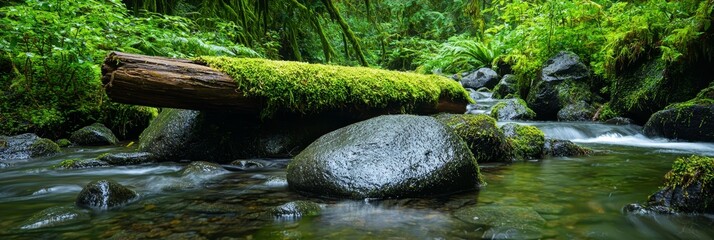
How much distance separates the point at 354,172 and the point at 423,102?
9.54 ft

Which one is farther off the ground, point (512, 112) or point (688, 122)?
point (512, 112)

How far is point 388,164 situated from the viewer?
3.24 m

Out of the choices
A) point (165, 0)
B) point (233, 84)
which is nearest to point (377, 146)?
point (233, 84)

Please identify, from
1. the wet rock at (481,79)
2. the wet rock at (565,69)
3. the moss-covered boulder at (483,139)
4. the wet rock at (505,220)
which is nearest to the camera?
the wet rock at (505,220)

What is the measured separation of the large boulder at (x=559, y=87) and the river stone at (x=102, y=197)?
9.31m

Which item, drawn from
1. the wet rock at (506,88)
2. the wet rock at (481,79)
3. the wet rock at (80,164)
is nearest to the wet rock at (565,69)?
the wet rock at (506,88)

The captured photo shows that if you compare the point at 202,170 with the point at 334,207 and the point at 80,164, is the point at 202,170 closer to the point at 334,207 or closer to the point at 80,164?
the point at 80,164

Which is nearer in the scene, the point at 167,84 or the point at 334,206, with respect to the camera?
the point at 334,206

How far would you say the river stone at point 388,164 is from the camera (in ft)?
10.3

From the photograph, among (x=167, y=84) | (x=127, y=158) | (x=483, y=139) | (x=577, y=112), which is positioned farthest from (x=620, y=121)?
(x=127, y=158)

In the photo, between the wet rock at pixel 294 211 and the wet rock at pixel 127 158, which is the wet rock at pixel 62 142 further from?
the wet rock at pixel 294 211

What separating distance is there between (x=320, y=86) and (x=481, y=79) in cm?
1130

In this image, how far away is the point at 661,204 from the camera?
8.55 ft

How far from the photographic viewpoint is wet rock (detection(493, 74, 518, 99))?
12.7 m
